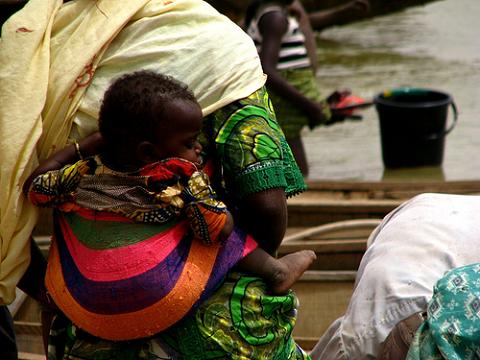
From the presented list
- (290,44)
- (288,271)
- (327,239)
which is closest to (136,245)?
(288,271)

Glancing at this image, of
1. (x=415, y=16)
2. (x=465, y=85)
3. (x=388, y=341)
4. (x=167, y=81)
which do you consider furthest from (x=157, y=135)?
(x=415, y=16)

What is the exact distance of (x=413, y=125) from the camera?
5652mm

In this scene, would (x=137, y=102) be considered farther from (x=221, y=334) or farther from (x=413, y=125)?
(x=413, y=125)

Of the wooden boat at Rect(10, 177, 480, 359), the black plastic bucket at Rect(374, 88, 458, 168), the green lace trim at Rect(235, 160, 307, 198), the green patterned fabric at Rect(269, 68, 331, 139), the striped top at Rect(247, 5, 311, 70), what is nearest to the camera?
the green lace trim at Rect(235, 160, 307, 198)

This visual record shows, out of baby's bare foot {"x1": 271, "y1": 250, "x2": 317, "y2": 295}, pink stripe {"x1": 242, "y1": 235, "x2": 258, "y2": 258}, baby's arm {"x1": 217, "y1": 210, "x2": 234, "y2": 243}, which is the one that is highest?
baby's arm {"x1": 217, "y1": 210, "x2": 234, "y2": 243}

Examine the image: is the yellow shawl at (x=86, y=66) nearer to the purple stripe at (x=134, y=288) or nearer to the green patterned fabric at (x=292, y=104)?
the purple stripe at (x=134, y=288)

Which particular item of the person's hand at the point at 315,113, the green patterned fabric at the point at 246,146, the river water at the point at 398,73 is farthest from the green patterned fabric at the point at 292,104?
the green patterned fabric at the point at 246,146

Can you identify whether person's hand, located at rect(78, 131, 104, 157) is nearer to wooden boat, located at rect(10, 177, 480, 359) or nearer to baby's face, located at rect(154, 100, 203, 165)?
baby's face, located at rect(154, 100, 203, 165)

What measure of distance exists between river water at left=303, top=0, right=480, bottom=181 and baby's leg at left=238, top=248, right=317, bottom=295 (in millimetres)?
3776

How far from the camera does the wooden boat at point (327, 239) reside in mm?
3561

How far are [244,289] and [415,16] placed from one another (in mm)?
8246

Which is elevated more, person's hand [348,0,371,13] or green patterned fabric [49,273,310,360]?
green patterned fabric [49,273,310,360]

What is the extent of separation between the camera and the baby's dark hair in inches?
69.7

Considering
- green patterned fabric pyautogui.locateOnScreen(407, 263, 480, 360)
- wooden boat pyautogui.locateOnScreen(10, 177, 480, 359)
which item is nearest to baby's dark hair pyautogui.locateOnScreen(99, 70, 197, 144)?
green patterned fabric pyautogui.locateOnScreen(407, 263, 480, 360)
